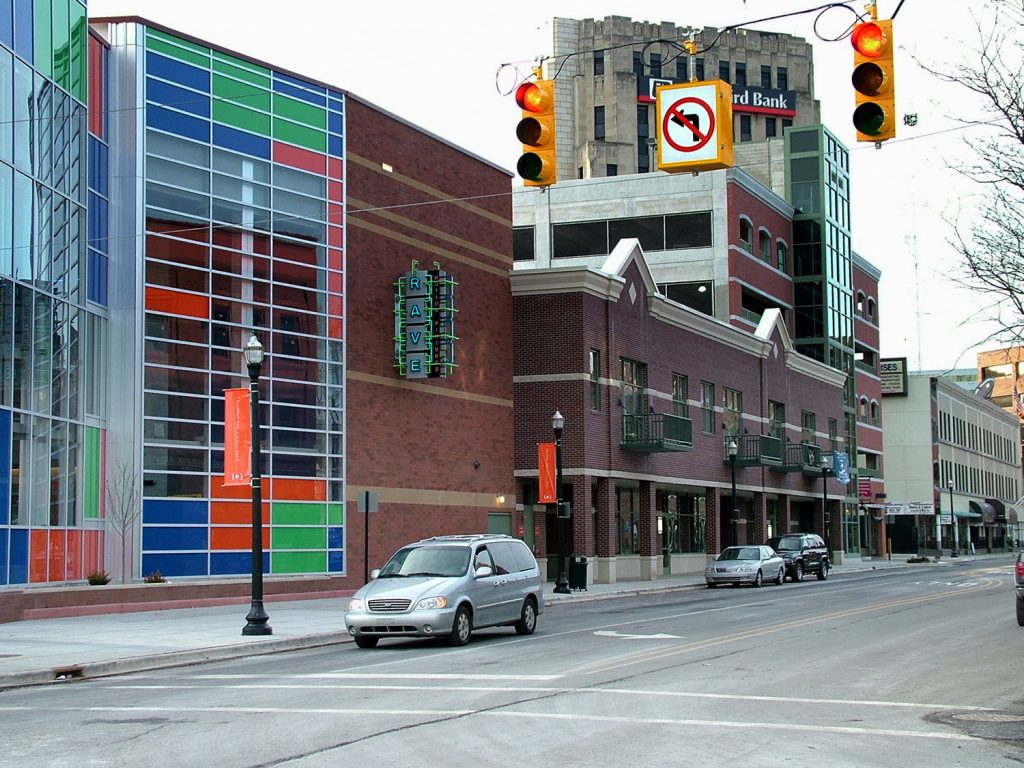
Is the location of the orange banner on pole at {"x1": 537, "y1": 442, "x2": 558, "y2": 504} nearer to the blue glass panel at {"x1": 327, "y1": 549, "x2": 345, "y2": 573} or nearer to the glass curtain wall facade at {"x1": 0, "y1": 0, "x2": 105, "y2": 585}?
the blue glass panel at {"x1": 327, "y1": 549, "x2": 345, "y2": 573}

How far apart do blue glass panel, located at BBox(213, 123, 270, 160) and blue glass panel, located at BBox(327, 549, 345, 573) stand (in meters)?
10.3

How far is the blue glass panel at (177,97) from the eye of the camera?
3020 centimetres

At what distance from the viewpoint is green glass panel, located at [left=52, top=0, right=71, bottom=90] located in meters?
27.8

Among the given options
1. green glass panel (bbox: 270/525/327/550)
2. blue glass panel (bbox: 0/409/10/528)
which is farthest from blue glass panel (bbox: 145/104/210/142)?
green glass panel (bbox: 270/525/327/550)

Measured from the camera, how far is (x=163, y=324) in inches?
1186

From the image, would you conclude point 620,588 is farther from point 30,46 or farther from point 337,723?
point 337,723

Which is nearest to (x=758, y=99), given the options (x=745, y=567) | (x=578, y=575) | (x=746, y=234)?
(x=746, y=234)

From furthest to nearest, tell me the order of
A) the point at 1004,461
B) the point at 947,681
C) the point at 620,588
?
the point at 1004,461 < the point at 620,588 < the point at 947,681

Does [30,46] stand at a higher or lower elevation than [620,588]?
higher

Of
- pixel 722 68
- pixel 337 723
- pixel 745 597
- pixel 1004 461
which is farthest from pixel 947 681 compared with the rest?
pixel 1004 461

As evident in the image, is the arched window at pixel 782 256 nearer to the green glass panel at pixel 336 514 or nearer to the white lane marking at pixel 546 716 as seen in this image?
the green glass panel at pixel 336 514

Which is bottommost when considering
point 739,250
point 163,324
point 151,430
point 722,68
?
point 151,430

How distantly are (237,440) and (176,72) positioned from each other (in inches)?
399

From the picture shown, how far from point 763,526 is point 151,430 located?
33953 millimetres
